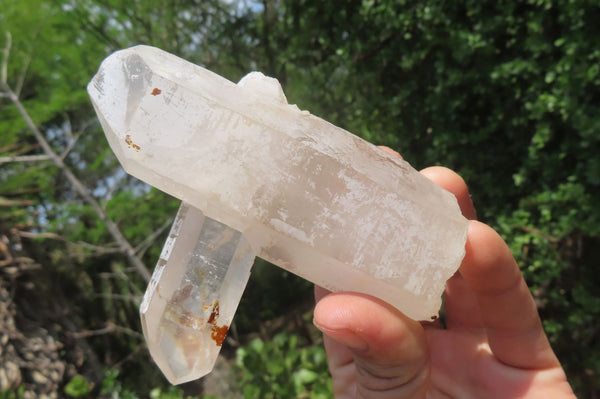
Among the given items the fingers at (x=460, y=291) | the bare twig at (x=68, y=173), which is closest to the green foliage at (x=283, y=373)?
the fingers at (x=460, y=291)

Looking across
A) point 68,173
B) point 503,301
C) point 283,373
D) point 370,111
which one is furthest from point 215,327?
point 68,173

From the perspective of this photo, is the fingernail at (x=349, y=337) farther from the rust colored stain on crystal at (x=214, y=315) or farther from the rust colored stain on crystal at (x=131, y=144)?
the rust colored stain on crystal at (x=131, y=144)

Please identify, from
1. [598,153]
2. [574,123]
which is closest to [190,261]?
[574,123]

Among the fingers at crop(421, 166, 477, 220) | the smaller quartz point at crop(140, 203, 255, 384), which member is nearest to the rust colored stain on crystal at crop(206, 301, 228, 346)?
the smaller quartz point at crop(140, 203, 255, 384)

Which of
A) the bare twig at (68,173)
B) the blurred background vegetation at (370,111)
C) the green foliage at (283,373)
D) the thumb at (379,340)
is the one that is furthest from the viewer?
the bare twig at (68,173)

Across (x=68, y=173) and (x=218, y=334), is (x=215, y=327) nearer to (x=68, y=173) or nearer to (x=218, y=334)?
(x=218, y=334)

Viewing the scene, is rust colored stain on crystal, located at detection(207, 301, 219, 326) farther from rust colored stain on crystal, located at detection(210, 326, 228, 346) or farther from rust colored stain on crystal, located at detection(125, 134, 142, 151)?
rust colored stain on crystal, located at detection(125, 134, 142, 151)

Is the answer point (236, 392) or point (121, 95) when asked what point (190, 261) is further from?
point (236, 392)
